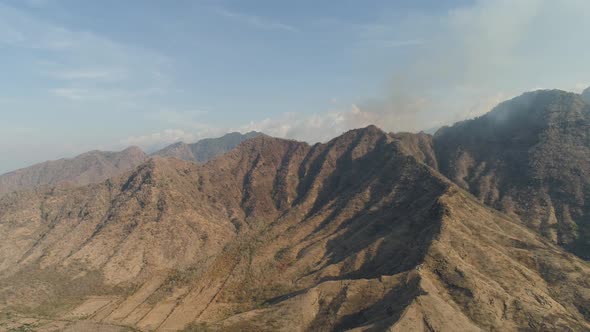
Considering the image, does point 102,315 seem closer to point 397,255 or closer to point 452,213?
point 397,255

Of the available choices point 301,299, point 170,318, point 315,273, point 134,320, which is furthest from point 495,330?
point 134,320

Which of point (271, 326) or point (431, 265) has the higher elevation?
point (431, 265)

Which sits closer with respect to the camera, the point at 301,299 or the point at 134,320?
the point at 301,299

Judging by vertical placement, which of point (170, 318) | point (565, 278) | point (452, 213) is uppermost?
point (452, 213)

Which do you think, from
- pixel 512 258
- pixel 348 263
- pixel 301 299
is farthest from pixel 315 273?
pixel 512 258

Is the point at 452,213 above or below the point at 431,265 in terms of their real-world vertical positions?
above

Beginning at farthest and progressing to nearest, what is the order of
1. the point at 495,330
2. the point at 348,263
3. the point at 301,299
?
the point at 348,263, the point at 301,299, the point at 495,330

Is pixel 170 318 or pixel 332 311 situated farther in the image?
pixel 170 318

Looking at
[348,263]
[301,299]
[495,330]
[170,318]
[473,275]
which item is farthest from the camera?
[348,263]

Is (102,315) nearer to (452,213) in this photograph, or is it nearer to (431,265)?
(431,265)
